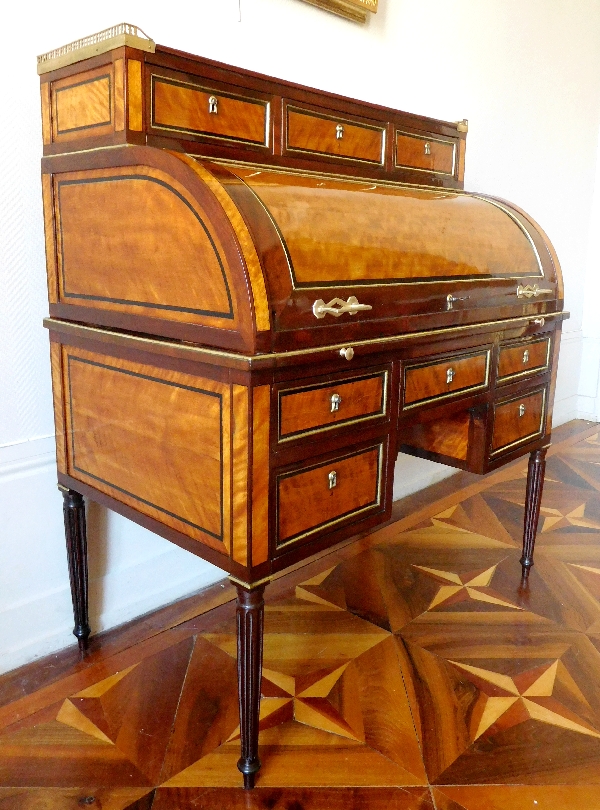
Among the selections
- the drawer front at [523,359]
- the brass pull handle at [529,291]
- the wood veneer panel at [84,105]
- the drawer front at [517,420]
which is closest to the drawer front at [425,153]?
the brass pull handle at [529,291]

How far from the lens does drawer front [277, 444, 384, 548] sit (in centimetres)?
135

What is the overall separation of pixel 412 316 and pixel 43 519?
110 centimetres

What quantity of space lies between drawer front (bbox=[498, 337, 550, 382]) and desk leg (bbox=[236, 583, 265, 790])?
1.01m

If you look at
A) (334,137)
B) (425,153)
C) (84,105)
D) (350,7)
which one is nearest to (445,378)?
(334,137)

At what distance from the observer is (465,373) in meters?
1.82

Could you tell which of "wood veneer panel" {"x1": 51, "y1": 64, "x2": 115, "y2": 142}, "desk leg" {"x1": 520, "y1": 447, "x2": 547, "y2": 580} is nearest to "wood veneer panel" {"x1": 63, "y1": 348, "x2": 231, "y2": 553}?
"wood veneer panel" {"x1": 51, "y1": 64, "x2": 115, "y2": 142}

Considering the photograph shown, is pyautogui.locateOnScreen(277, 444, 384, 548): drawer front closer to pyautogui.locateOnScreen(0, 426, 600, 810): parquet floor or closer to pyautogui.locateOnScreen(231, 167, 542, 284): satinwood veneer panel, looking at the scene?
pyautogui.locateOnScreen(231, 167, 542, 284): satinwood veneer panel

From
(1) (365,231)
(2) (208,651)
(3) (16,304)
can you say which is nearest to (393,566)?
(2) (208,651)

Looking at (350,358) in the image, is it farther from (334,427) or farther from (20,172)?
(20,172)

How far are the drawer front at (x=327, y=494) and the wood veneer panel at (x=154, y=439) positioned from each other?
121 mm

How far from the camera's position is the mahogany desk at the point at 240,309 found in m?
1.25

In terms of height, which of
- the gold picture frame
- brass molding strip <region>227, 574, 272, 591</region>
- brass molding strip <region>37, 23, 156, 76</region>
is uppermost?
the gold picture frame

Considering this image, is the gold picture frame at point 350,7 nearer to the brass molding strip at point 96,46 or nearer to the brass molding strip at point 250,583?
the brass molding strip at point 96,46

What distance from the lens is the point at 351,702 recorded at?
169 centimetres
